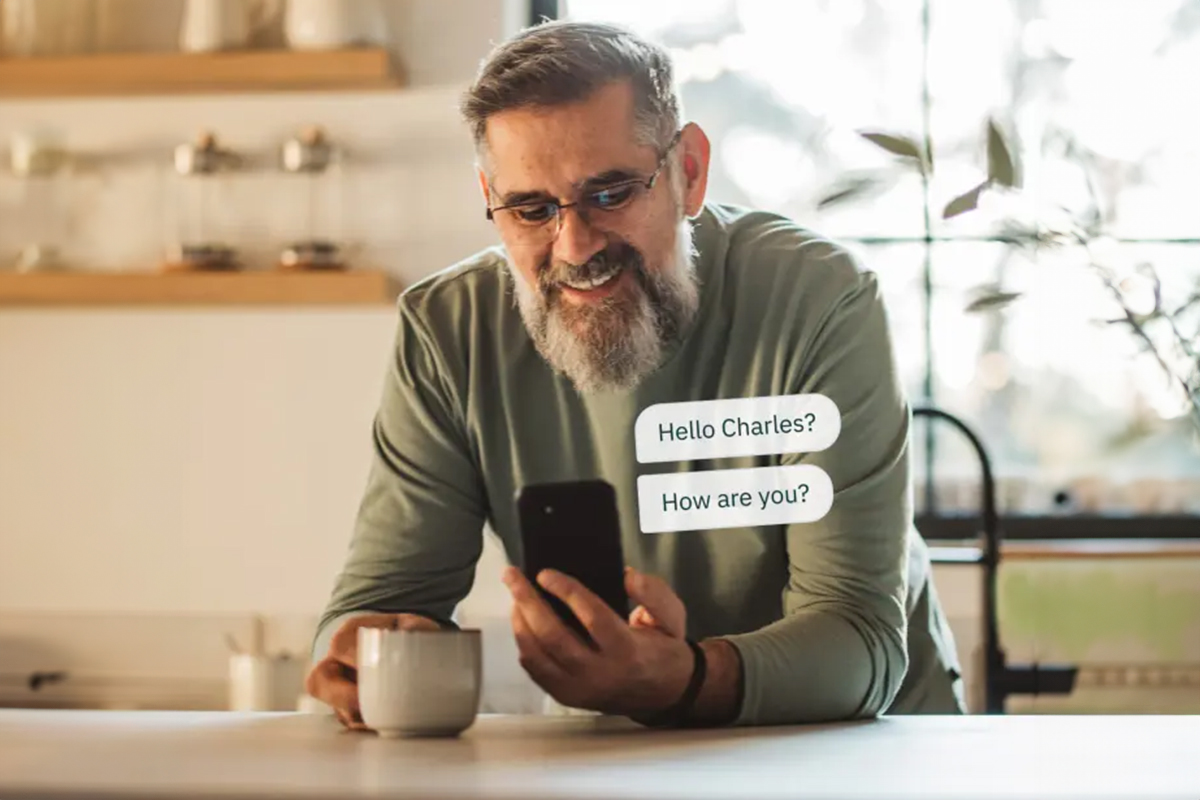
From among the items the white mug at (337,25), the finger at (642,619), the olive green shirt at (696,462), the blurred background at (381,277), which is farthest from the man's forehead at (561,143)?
the white mug at (337,25)

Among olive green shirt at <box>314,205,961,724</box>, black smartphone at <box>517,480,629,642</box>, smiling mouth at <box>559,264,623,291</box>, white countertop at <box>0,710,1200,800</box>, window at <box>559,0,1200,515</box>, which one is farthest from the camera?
window at <box>559,0,1200,515</box>

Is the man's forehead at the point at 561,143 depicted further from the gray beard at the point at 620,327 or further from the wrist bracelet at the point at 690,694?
the wrist bracelet at the point at 690,694

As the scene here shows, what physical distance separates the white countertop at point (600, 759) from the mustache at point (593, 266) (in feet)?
1.19

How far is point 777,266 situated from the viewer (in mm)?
1239

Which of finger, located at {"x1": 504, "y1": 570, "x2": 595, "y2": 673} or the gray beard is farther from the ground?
the gray beard

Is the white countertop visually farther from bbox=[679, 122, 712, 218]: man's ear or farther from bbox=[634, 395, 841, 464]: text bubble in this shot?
bbox=[679, 122, 712, 218]: man's ear

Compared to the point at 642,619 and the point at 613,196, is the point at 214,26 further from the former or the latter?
the point at 642,619

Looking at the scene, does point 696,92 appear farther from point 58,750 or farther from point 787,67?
point 58,750

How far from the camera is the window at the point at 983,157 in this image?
2.26 meters

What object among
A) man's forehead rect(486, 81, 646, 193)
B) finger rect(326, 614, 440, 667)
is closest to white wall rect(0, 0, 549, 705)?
man's forehead rect(486, 81, 646, 193)

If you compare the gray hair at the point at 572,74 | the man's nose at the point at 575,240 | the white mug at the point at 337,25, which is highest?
the white mug at the point at 337,25

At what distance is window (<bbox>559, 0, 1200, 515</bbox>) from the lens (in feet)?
7.42

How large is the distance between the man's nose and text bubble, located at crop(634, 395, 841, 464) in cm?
14

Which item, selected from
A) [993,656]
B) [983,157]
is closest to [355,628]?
[993,656]
